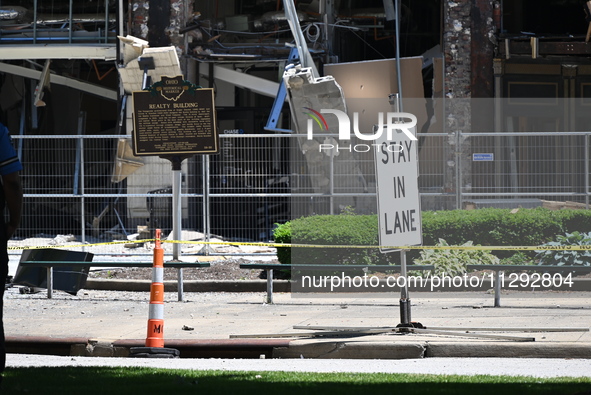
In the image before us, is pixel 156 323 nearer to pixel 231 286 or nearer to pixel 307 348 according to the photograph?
pixel 307 348

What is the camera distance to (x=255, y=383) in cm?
723

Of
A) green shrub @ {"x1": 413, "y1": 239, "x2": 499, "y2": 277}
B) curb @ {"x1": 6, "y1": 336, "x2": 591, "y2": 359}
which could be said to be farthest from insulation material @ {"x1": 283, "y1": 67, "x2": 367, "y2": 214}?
curb @ {"x1": 6, "y1": 336, "x2": 591, "y2": 359}

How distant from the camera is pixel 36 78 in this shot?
82.6ft

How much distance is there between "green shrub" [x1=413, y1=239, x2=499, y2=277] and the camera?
15.0 m

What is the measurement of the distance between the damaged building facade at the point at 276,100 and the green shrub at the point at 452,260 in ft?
8.55

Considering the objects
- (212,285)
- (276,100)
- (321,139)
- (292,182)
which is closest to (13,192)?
(212,285)

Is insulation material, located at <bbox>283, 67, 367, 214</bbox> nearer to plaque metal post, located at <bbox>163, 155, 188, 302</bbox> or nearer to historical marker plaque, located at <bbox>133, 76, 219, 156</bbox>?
historical marker plaque, located at <bbox>133, 76, 219, 156</bbox>

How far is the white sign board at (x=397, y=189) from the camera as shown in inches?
405

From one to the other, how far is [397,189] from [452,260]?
4971mm

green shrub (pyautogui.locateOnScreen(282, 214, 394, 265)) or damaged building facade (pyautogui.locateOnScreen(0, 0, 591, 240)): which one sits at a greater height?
damaged building facade (pyautogui.locateOnScreen(0, 0, 591, 240))

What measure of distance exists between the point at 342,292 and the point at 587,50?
10.5 metres

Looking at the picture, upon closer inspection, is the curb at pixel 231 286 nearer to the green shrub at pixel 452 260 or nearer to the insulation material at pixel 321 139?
the green shrub at pixel 452 260

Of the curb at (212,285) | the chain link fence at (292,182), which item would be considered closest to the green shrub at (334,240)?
the curb at (212,285)

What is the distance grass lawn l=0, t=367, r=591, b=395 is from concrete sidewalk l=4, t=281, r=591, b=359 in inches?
62.5
